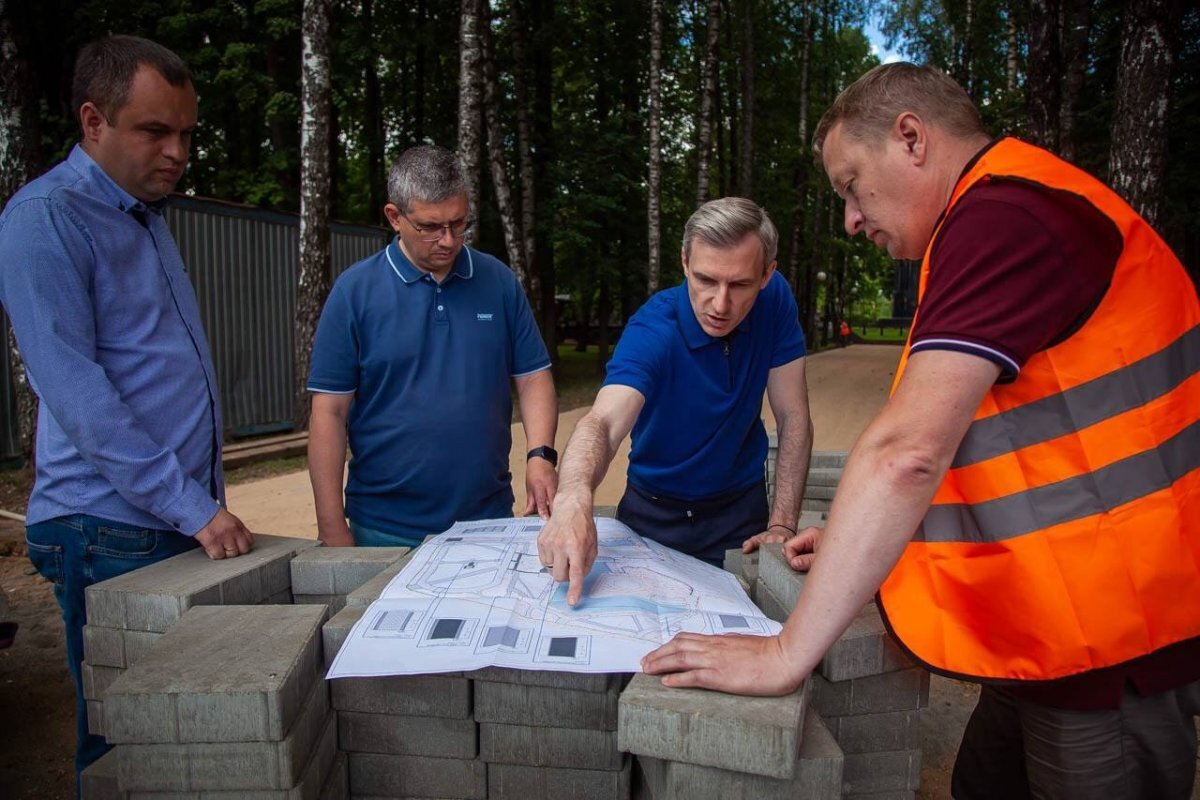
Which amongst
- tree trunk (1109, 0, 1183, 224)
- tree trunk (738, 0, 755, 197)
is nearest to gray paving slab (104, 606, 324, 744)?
tree trunk (1109, 0, 1183, 224)

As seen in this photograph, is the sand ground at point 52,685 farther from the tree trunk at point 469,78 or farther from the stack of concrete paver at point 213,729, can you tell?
the tree trunk at point 469,78

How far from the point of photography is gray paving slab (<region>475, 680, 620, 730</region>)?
1623mm

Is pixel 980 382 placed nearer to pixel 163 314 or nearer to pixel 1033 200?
pixel 1033 200

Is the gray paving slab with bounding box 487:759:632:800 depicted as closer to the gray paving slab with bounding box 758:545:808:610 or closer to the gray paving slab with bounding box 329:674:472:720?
the gray paving slab with bounding box 329:674:472:720

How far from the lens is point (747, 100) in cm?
2255

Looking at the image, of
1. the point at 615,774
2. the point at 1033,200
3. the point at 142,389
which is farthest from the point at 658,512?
the point at 1033,200

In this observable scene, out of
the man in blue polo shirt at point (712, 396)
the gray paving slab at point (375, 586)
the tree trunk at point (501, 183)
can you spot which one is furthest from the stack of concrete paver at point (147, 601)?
the tree trunk at point (501, 183)

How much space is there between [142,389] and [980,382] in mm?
1971

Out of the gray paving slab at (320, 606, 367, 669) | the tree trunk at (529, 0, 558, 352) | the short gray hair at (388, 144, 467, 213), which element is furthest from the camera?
the tree trunk at (529, 0, 558, 352)

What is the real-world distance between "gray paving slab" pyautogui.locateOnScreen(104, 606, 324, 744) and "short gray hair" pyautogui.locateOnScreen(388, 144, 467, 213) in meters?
1.70

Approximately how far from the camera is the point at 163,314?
230 cm

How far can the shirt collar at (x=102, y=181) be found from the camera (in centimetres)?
218

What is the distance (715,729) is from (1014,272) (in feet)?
2.75

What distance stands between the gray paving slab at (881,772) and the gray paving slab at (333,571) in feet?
3.86
